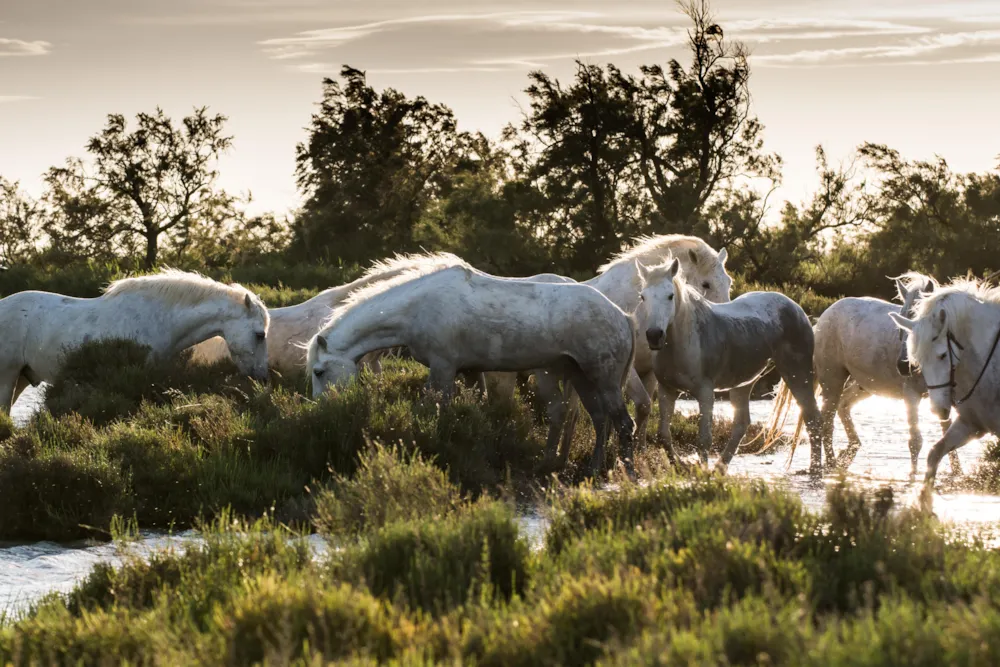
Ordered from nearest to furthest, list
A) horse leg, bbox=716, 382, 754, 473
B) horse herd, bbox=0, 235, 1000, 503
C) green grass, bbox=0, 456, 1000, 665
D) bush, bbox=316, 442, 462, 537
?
green grass, bbox=0, 456, 1000, 665 < bush, bbox=316, 442, 462, 537 < horse herd, bbox=0, 235, 1000, 503 < horse leg, bbox=716, 382, 754, 473

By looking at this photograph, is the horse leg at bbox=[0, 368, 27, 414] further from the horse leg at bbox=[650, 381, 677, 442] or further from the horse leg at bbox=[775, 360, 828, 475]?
the horse leg at bbox=[775, 360, 828, 475]

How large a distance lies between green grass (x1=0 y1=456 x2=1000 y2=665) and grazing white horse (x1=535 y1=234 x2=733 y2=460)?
168 inches

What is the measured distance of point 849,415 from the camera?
44.7 feet

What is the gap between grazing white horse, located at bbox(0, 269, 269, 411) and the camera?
13.0m

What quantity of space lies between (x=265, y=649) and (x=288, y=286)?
26224mm

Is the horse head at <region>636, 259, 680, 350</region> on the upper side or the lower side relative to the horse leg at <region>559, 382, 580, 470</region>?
upper

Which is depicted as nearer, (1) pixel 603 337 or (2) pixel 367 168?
(1) pixel 603 337

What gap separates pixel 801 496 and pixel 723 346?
2105 mm

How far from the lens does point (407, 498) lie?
731 centimetres

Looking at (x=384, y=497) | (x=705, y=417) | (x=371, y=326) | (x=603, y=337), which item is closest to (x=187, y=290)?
(x=371, y=326)

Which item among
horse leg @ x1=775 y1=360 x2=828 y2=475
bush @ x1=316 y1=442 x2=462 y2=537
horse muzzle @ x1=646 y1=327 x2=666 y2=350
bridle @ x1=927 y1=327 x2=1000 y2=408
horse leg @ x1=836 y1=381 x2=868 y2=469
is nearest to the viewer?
bush @ x1=316 y1=442 x2=462 y2=537

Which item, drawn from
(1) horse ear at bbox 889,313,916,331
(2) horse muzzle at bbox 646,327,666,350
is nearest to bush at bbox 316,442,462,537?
(2) horse muzzle at bbox 646,327,666,350

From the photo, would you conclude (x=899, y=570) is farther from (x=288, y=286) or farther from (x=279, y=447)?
(x=288, y=286)

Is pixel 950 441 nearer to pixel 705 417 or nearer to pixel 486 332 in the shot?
pixel 705 417
